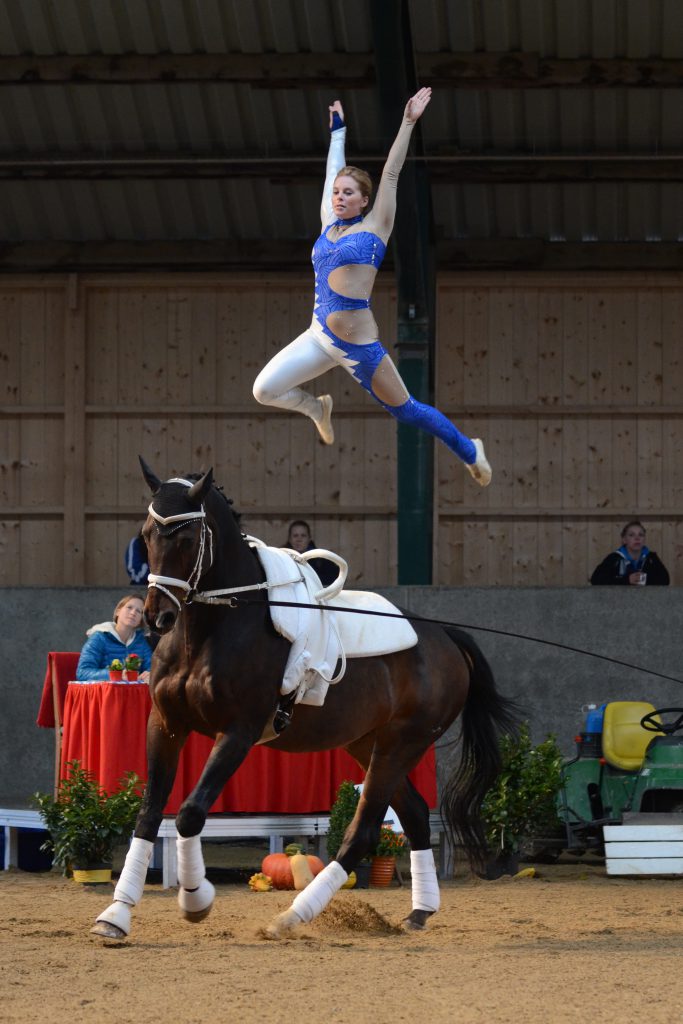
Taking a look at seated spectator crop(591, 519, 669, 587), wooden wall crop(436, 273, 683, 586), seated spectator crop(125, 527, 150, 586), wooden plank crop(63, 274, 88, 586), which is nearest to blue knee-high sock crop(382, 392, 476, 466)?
seated spectator crop(591, 519, 669, 587)

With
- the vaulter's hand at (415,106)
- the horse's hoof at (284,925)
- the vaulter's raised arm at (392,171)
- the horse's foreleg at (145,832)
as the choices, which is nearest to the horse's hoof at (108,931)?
the horse's foreleg at (145,832)

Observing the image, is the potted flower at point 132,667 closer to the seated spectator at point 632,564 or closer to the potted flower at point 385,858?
the potted flower at point 385,858

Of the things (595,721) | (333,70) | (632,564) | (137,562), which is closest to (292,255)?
(333,70)

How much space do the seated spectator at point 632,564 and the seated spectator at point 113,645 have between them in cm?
455

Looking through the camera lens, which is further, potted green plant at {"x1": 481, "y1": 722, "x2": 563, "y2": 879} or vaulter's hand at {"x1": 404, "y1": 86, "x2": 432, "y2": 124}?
potted green plant at {"x1": 481, "y1": 722, "x2": 563, "y2": 879}

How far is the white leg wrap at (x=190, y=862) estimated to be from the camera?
4941 millimetres

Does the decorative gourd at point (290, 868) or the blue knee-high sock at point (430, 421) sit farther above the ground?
the blue knee-high sock at point (430, 421)

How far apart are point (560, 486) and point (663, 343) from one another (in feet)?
5.23

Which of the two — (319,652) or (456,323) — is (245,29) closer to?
(456,323)

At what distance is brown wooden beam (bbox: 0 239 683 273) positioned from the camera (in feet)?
42.0

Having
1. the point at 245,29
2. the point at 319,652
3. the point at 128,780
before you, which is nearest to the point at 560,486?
the point at 245,29

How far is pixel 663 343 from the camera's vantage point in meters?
13.1

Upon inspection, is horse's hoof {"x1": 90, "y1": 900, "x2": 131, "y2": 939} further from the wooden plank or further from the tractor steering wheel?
the wooden plank

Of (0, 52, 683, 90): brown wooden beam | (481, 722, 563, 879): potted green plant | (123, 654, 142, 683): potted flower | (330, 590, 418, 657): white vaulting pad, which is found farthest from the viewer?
(0, 52, 683, 90): brown wooden beam
